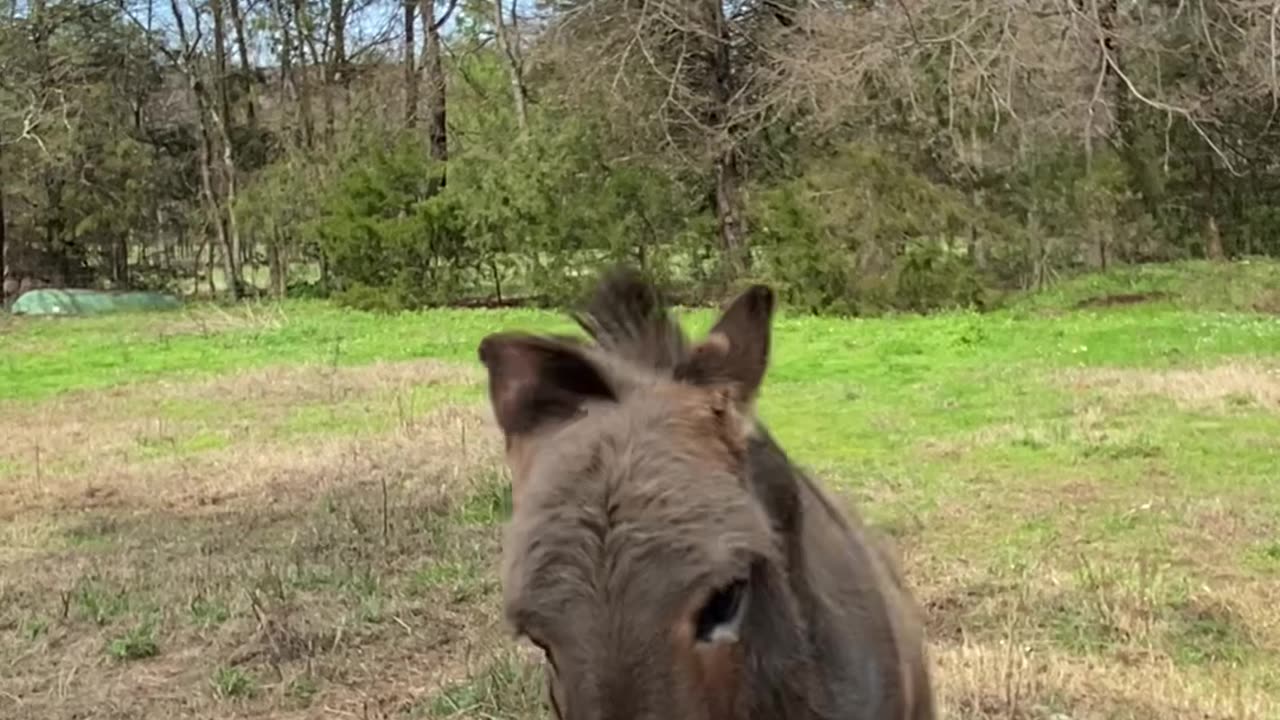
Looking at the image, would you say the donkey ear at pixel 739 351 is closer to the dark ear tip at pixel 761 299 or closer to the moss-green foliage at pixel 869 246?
the dark ear tip at pixel 761 299

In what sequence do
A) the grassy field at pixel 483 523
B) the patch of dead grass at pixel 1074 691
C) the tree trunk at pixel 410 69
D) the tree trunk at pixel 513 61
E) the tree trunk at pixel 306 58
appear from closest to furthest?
the patch of dead grass at pixel 1074 691, the grassy field at pixel 483 523, the tree trunk at pixel 513 61, the tree trunk at pixel 410 69, the tree trunk at pixel 306 58

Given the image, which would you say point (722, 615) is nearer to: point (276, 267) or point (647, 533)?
point (647, 533)

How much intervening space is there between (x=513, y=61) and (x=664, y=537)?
32.7 meters

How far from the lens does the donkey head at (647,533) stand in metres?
2.01

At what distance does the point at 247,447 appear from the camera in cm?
1328

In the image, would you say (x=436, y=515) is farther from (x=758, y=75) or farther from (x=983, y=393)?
(x=758, y=75)

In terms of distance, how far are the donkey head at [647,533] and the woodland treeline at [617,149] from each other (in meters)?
17.9

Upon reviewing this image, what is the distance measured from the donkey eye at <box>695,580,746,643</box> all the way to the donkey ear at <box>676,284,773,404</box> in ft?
1.30

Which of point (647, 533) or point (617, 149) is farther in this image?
point (617, 149)

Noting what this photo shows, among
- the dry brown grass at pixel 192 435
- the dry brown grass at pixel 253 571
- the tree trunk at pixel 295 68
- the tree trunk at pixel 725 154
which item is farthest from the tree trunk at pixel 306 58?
the dry brown grass at pixel 253 571

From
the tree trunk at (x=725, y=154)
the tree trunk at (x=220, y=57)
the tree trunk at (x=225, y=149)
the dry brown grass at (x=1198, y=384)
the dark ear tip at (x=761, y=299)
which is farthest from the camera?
the tree trunk at (x=225, y=149)

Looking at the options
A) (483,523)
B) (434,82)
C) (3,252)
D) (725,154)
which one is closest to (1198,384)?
(483,523)

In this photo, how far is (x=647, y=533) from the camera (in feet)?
6.65

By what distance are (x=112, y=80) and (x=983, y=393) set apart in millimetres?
30977
